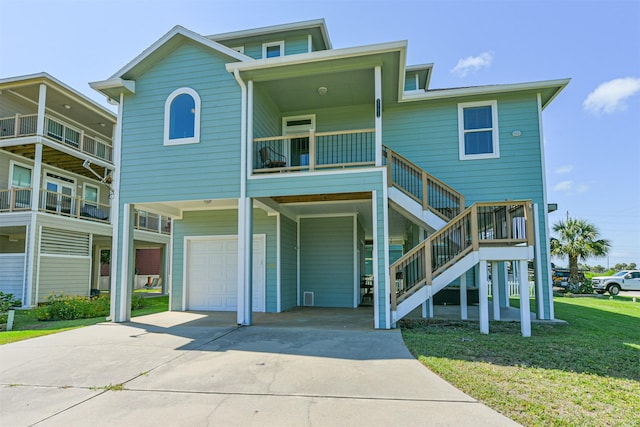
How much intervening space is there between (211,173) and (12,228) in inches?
462

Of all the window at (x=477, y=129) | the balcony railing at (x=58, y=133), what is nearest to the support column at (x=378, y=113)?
the window at (x=477, y=129)

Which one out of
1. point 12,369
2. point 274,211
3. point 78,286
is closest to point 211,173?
point 274,211

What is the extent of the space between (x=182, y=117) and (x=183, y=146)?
0.77 m

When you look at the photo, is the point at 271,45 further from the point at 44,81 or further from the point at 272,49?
the point at 44,81

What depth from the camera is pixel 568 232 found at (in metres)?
23.8

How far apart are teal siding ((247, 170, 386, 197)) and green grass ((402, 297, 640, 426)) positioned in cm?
323

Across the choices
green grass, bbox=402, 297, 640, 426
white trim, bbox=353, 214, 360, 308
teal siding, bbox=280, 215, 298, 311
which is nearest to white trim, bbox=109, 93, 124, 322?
teal siding, bbox=280, 215, 298, 311

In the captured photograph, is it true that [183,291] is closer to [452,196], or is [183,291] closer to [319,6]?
[452,196]

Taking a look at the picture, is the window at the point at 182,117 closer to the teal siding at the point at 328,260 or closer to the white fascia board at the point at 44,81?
the teal siding at the point at 328,260

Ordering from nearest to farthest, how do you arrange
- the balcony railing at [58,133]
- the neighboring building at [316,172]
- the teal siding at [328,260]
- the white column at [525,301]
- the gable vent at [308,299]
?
the white column at [525,301], the neighboring building at [316,172], the teal siding at [328,260], the gable vent at [308,299], the balcony railing at [58,133]

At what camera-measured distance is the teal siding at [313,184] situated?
8125 mm

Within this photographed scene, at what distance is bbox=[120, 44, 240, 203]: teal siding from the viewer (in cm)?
889

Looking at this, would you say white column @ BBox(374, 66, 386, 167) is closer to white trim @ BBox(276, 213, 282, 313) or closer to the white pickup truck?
white trim @ BBox(276, 213, 282, 313)

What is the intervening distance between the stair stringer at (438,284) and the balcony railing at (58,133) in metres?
15.8
